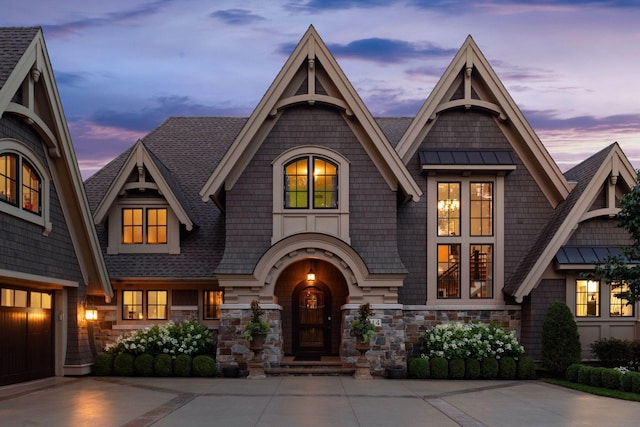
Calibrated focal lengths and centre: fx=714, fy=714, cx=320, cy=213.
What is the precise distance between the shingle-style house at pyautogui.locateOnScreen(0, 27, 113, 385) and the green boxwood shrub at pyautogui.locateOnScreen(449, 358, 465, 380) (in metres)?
9.84

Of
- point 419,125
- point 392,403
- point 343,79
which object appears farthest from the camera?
point 419,125

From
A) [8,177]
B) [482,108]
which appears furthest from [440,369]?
[8,177]

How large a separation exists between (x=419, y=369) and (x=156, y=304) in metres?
8.24

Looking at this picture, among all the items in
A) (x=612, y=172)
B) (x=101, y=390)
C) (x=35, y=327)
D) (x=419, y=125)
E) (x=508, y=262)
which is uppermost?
(x=419, y=125)

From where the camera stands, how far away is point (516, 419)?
12.9 m

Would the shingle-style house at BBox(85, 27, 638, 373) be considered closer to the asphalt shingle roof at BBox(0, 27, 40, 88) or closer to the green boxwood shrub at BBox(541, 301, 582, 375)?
the green boxwood shrub at BBox(541, 301, 582, 375)

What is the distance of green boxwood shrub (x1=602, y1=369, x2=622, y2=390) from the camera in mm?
16891

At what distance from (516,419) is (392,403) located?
9.15 ft

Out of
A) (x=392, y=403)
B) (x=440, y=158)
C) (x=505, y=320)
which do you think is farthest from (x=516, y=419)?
(x=440, y=158)

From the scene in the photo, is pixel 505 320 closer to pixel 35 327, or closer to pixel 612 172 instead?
pixel 612 172

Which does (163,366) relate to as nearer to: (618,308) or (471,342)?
(471,342)

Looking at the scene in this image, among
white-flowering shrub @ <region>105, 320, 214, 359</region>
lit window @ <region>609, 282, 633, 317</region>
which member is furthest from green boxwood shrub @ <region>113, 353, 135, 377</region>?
lit window @ <region>609, 282, 633, 317</region>

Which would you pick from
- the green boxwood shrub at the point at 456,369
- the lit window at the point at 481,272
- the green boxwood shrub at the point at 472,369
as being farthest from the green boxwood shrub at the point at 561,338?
the lit window at the point at 481,272

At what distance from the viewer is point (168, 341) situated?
19797mm
